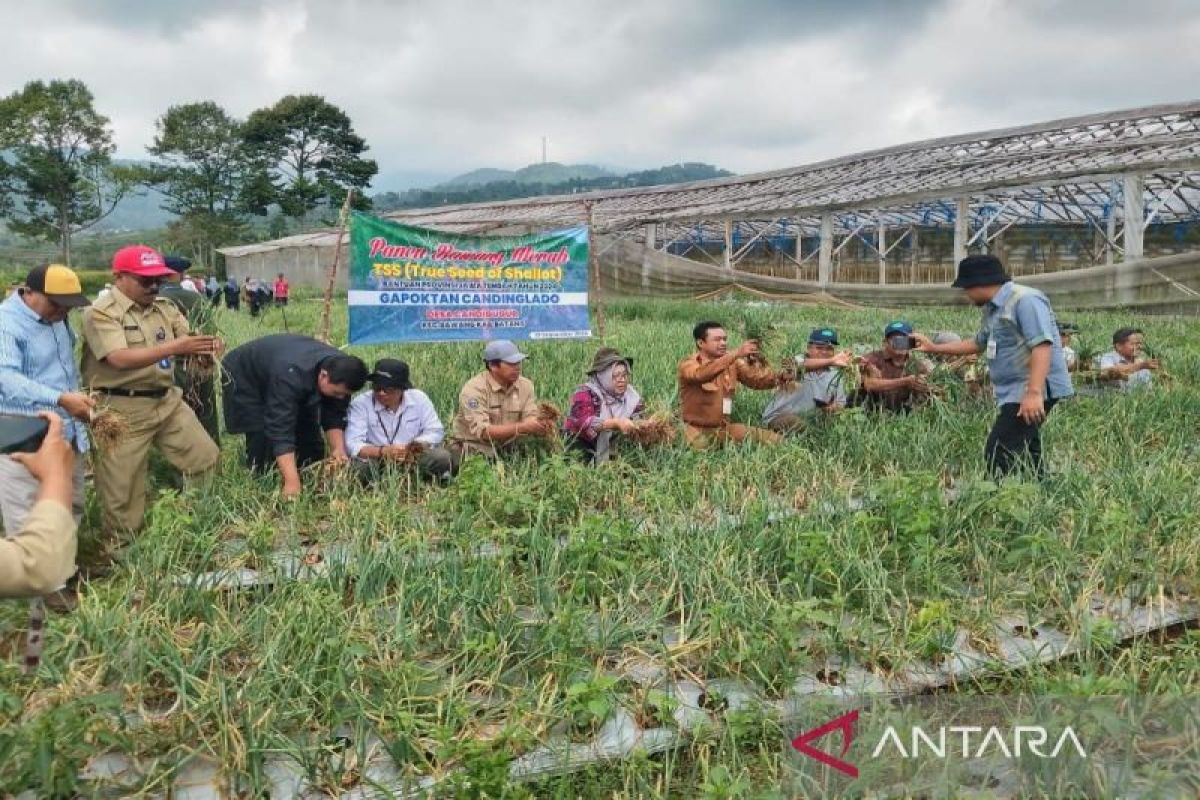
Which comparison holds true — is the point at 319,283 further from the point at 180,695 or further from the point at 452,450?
the point at 180,695

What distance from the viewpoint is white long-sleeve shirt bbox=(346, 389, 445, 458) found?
4.50m

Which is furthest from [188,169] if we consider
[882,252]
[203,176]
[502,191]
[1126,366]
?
[502,191]

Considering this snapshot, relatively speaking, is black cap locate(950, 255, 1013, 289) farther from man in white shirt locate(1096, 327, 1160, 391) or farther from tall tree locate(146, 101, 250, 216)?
tall tree locate(146, 101, 250, 216)

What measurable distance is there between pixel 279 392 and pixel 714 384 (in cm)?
250

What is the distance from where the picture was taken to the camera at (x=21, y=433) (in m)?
1.83

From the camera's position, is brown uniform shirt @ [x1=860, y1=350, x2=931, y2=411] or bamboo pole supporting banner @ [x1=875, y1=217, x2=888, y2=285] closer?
brown uniform shirt @ [x1=860, y1=350, x2=931, y2=411]

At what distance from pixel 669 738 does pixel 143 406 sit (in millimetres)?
2982

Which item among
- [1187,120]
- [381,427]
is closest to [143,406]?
[381,427]

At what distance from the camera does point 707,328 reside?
5094 millimetres

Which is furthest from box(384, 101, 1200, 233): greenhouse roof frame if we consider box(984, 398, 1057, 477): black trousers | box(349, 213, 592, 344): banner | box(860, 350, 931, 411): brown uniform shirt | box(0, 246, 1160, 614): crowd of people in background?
box(984, 398, 1057, 477): black trousers

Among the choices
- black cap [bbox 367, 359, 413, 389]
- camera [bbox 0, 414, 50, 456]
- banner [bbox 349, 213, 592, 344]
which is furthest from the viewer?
banner [bbox 349, 213, 592, 344]

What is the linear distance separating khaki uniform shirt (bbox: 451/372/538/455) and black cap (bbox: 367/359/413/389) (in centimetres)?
50

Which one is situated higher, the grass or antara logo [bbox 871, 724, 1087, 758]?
the grass

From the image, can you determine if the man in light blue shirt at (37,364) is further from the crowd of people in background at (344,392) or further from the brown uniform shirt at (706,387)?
the brown uniform shirt at (706,387)
